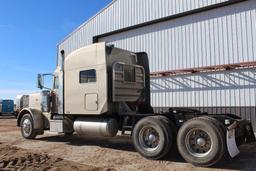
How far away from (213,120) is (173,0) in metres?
10.4

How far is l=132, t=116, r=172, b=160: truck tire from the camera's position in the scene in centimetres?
893

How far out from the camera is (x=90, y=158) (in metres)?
9.59

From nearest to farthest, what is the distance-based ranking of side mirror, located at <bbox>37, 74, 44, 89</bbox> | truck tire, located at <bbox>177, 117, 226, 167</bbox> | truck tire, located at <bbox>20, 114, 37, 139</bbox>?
truck tire, located at <bbox>177, 117, 226, 167</bbox> < side mirror, located at <bbox>37, 74, 44, 89</bbox> < truck tire, located at <bbox>20, 114, 37, 139</bbox>

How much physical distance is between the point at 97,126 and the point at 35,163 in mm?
2676

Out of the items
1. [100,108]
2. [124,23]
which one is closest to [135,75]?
[100,108]

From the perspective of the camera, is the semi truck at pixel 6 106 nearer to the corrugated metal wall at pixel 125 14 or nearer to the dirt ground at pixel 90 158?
the corrugated metal wall at pixel 125 14

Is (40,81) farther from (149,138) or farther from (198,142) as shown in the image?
(198,142)

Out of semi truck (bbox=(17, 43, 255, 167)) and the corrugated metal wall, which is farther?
the corrugated metal wall

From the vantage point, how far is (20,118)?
14461mm

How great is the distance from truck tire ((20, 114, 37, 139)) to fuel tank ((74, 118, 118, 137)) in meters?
2.77

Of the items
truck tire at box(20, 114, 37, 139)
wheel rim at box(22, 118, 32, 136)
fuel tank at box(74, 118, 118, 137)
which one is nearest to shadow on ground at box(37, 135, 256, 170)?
truck tire at box(20, 114, 37, 139)

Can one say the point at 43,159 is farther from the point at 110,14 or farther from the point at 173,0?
the point at 110,14

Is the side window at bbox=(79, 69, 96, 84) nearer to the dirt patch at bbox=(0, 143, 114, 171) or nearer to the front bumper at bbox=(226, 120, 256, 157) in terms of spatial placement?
the dirt patch at bbox=(0, 143, 114, 171)

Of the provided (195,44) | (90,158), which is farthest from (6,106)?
(90,158)
